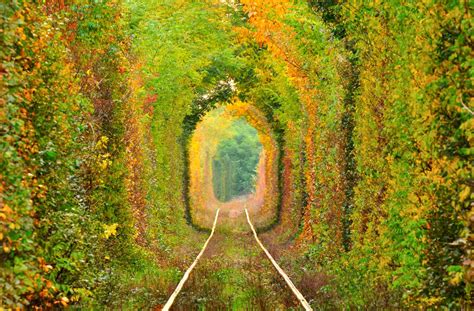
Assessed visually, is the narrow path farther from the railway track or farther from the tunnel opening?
the tunnel opening

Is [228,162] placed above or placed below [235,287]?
above

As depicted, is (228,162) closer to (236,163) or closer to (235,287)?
(236,163)

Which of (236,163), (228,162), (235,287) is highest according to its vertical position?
(236,163)

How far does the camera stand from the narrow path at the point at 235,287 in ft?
42.1

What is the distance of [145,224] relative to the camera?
23.6 meters

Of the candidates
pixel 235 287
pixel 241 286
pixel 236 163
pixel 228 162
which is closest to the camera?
pixel 241 286

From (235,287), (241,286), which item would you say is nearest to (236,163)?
(235,287)

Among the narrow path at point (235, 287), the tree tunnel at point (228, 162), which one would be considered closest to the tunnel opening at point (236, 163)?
the tree tunnel at point (228, 162)

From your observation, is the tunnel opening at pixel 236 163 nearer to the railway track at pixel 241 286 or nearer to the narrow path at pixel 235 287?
the narrow path at pixel 235 287

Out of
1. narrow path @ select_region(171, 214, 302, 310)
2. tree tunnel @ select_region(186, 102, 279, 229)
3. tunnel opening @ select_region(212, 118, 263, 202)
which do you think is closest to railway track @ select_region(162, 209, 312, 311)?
narrow path @ select_region(171, 214, 302, 310)

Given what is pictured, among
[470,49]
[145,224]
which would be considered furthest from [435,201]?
[145,224]

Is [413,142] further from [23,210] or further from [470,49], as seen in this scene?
[23,210]

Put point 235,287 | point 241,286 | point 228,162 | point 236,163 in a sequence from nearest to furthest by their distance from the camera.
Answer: point 241,286
point 235,287
point 228,162
point 236,163

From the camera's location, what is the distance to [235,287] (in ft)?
51.8
